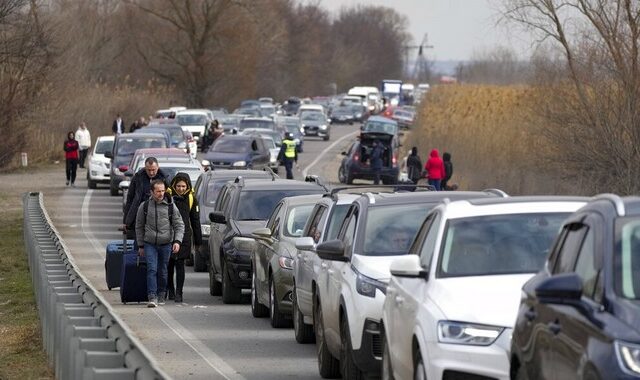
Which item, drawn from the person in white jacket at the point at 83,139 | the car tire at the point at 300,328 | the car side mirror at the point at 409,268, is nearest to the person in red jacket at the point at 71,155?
the person in white jacket at the point at 83,139

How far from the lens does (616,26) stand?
1436 inches

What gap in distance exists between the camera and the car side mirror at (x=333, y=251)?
43.2ft

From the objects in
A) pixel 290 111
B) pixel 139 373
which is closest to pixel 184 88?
pixel 290 111

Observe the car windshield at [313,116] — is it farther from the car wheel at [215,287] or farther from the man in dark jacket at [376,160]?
the car wheel at [215,287]

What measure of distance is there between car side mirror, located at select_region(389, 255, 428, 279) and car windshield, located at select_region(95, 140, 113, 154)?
130ft

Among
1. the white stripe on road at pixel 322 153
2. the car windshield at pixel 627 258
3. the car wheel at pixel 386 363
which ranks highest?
the car windshield at pixel 627 258

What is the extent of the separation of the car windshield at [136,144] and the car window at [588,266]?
124 ft

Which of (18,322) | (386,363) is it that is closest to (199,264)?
(18,322)

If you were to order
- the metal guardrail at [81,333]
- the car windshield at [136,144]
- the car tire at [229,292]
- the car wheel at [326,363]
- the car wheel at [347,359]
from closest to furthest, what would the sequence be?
the metal guardrail at [81,333], the car wheel at [347,359], the car wheel at [326,363], the car tire at [229,292], the car windshield at [136,144]

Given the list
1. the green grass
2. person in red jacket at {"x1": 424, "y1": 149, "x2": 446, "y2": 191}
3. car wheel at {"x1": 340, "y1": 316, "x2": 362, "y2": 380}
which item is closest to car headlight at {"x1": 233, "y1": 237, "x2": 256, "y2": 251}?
the green grass

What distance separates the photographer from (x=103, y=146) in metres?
50.1

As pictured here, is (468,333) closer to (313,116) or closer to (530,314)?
(530,314)

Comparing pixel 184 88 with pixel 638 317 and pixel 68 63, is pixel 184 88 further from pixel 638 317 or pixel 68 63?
pixel 638 317

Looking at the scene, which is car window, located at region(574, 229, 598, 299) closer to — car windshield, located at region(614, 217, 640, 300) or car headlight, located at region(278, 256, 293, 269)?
car windshield, located at region(614, 217, 640, 300)
